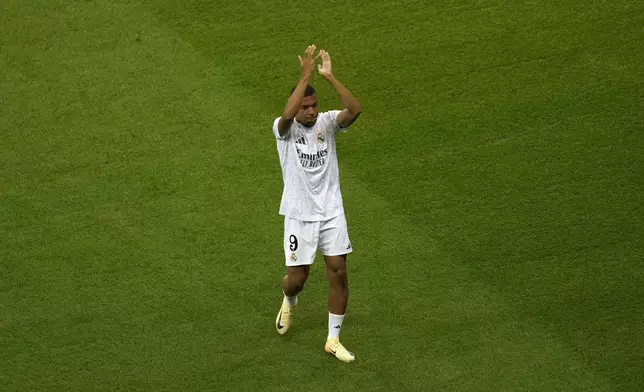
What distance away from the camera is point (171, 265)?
9.79m

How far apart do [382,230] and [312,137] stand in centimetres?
199

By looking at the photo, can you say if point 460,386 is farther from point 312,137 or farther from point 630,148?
point 630,148

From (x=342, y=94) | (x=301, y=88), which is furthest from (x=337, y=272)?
(x=301, y=88)

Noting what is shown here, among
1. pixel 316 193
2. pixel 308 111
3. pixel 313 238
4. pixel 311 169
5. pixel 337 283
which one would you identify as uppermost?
pixel 308 111

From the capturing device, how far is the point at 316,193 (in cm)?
851

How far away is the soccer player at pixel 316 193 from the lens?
830cm

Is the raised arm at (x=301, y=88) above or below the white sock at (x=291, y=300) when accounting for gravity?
above

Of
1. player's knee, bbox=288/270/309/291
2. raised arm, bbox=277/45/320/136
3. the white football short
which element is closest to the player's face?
raised arm, bbox=277/45/320/136

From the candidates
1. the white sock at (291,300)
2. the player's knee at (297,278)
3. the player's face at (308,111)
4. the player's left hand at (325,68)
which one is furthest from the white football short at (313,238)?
the player's left hand at (325,68)

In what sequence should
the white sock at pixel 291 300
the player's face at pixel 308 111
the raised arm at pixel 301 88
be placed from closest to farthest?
the raised arm at pixel 301 88 < the player's face at pixel 308 111 < the white sock at pixel 291 300

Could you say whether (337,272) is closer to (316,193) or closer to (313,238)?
(313,238)

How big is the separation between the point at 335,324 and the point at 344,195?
203cm

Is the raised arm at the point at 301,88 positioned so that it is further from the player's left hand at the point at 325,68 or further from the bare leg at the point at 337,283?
the bare leg at the point at 337,283

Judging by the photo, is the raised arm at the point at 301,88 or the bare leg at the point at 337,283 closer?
the raised arm at the point at 301,88
